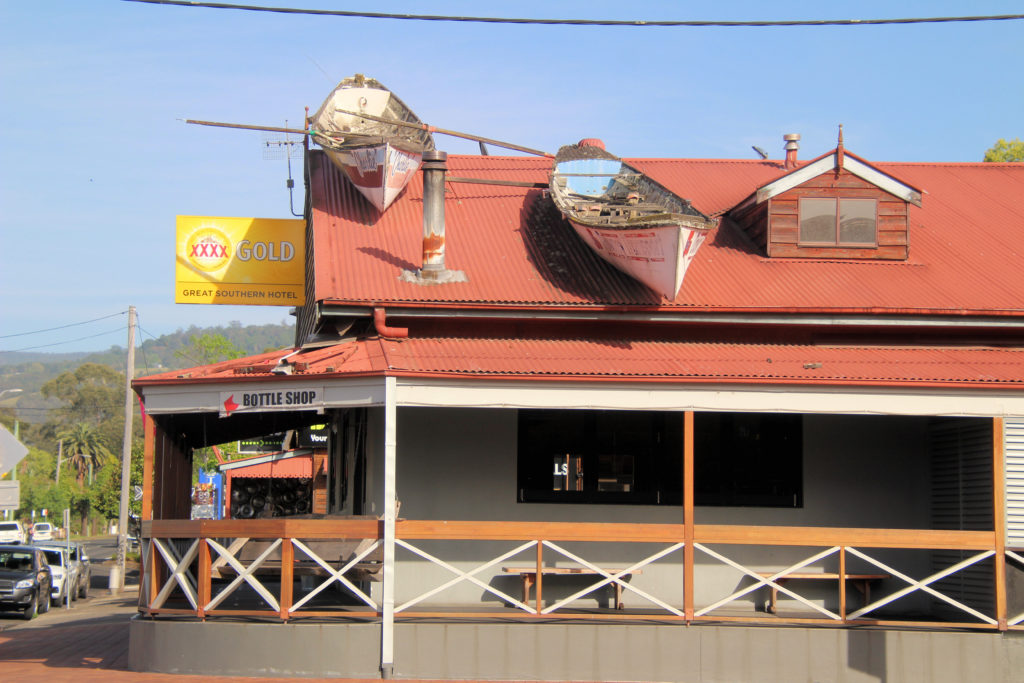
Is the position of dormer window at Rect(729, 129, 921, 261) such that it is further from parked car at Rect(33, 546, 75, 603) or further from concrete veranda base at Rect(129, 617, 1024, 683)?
parked car at Rect(33, 546, 75, 603)

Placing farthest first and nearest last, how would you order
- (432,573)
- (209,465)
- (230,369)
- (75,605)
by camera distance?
(209,465)
(75,605)
(432,573)
(230,369)

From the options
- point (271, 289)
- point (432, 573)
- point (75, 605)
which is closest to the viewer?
point (432, 573)

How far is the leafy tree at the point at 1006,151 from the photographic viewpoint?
3128cm

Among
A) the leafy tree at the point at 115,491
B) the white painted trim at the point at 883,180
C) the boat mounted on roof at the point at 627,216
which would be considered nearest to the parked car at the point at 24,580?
the boat mounted on roof at the point at 627,216

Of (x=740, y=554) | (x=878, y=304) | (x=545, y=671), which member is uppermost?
(x=878, y=304)

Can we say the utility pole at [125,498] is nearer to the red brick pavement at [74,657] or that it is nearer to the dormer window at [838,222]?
the red brick pavement at [74,657]

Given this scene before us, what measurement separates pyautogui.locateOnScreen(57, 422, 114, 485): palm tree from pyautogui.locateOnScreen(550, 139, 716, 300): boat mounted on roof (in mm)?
84808

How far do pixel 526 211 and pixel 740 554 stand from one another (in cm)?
565

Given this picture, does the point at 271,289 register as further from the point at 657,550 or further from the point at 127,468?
the point at 127,468

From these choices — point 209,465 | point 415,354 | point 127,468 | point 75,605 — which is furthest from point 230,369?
point 209,465

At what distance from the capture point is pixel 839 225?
14.9m

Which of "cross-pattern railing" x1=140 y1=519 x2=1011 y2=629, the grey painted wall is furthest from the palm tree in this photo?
the grey painted wall

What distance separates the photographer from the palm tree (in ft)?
304

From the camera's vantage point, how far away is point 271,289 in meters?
17.3
